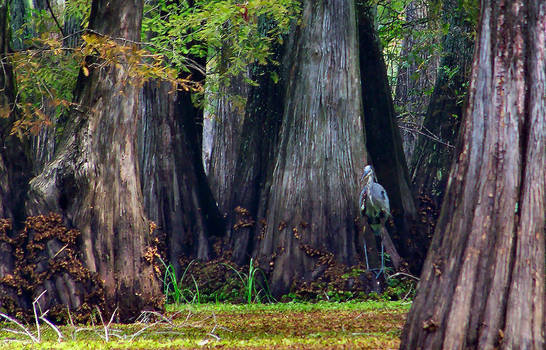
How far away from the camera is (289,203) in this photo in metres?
11.5

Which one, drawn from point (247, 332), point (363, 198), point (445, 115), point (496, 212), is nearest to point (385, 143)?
point (445, 115)

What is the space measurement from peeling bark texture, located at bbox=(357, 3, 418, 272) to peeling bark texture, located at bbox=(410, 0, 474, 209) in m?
0.73

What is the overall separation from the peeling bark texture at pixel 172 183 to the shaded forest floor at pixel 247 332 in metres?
3.81

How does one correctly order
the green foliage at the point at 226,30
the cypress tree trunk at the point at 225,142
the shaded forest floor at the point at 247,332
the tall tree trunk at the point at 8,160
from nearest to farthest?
the shaded forest floor at the point at 247,332
the tall tree trunk at the point at 8,160
the green foliage at the point at 226,30
the cypress tree trunk at the point at 225,142

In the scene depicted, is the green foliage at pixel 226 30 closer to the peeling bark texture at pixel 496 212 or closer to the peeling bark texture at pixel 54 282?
the peeling bark texture at pixel 54 282

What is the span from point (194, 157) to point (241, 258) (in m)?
2.05

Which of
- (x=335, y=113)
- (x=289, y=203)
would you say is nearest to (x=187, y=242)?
A: (x=289, y=203)

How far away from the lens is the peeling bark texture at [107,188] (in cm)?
820

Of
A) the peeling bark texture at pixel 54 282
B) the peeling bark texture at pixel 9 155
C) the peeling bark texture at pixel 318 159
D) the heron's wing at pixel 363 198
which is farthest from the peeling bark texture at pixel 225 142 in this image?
the peeling bark texture at pixel 54 282

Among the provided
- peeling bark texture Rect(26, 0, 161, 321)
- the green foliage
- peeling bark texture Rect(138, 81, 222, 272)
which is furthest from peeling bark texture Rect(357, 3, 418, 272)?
peeling bark texture Rect(26, 0, 161, 321)

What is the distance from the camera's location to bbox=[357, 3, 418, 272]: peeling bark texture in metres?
12.5

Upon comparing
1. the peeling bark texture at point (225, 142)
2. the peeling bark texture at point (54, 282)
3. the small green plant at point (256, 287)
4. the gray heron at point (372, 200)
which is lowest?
the small green plant at point (256, 287)

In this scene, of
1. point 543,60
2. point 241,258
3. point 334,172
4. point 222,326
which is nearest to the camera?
point 543,60

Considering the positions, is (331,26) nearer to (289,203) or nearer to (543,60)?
(289,203)
